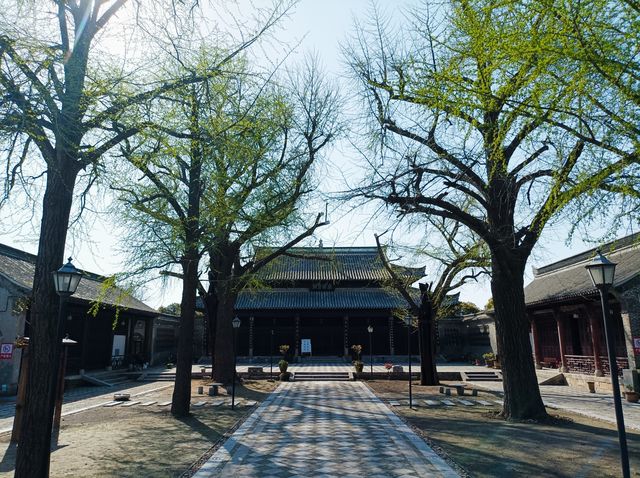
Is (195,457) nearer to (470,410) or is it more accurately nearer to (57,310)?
(57,310)

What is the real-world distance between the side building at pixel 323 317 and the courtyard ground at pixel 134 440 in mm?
17572

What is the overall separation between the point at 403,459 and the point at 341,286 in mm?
26124

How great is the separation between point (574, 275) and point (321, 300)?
16236 mm

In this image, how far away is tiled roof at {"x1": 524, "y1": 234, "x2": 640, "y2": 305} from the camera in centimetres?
1592

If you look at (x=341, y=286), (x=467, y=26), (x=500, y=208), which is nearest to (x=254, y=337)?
(x=341, y=286)

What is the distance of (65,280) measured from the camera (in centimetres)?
514

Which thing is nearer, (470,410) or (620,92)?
(620,92)

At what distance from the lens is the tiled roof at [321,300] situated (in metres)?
30.1

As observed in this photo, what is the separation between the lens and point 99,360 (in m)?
21.4

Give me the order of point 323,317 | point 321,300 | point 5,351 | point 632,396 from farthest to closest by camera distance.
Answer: point 321,300
point 323,317
point 5,351
point 632,396

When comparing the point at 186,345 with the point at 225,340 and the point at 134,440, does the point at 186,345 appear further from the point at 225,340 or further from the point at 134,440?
the point at 225,340

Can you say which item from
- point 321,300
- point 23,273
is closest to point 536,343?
point 321,300

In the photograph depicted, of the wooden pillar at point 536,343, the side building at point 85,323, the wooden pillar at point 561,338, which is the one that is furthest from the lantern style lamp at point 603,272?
the wooden pillar at point 536,343

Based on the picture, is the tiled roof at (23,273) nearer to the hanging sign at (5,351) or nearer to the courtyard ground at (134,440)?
the hanging sign at (5,351)
